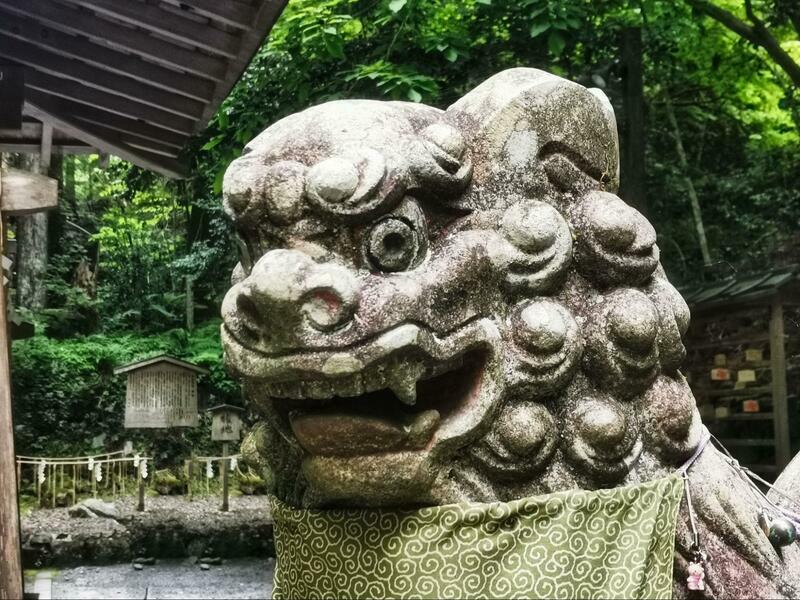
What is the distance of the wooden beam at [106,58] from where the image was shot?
3.53 metres

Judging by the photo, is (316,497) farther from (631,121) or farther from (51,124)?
(631,121)

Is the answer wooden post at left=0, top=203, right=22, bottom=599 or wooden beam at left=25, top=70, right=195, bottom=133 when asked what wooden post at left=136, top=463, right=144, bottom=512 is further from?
wooden post at left=0, top=203, right=22, bottom=599

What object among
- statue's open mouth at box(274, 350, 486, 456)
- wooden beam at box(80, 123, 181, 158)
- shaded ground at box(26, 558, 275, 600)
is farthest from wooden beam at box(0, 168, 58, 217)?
shaded ground at box(26, 558, 275, 600)

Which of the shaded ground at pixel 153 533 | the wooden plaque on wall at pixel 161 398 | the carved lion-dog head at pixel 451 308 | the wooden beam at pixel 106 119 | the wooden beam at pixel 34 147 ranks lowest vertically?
the shaded ground at pixel 153 533

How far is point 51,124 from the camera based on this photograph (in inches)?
176

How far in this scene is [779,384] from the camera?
222 inches

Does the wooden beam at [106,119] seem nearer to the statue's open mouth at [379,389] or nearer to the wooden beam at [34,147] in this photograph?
the wooden beam at [34,147]

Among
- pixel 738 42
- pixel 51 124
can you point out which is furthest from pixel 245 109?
pixel 738 42

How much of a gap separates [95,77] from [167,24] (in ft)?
2.81

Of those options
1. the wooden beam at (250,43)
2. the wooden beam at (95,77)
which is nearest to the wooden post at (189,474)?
the wooden beam at (95,77)

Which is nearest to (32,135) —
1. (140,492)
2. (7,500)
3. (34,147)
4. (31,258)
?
(34,147)

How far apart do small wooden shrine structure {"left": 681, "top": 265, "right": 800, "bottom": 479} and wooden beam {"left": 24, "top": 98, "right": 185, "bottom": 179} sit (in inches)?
145

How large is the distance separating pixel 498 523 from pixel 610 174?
82 centimetres

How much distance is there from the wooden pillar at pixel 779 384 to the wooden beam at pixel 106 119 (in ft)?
12.3
